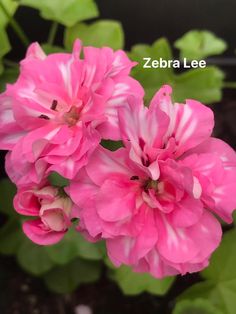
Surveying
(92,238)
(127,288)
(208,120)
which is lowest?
(127,288)

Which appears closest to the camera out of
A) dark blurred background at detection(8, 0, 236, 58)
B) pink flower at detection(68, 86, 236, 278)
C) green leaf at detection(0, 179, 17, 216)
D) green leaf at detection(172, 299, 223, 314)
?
pink flower at detection(68, 86, 236, 278)

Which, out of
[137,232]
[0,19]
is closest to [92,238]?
[137,232]

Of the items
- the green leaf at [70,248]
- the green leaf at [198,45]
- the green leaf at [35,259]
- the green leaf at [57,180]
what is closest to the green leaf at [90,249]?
the green leaf at [70,248]

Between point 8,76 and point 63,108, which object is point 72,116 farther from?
point 8,76

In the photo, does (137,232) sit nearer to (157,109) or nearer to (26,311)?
(157,109)

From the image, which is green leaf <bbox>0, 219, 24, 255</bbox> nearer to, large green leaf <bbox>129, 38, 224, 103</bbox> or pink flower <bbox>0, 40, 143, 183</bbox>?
large green leaf <bbox>129, 38, 224, 103</bbox>

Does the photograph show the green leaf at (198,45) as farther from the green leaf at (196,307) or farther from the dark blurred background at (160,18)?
the green leaf at (196,307)

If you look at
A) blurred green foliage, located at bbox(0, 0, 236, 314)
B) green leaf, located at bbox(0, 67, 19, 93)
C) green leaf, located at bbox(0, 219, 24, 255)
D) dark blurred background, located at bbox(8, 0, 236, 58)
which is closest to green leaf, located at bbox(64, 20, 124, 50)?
blurred green foliage, located at bbox(0, 0, 236, 314)
